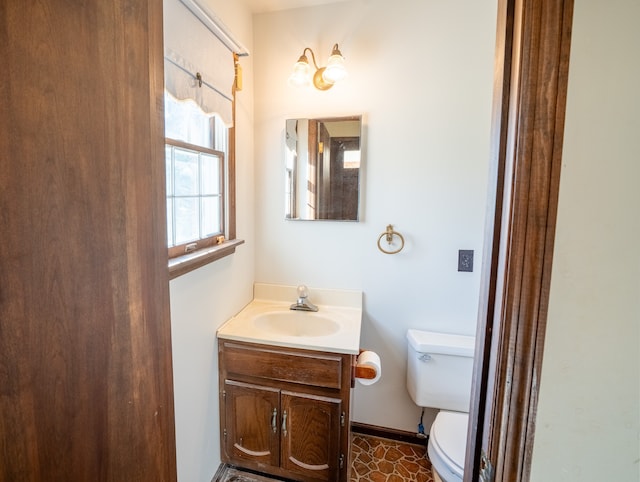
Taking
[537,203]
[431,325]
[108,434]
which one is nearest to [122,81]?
[108,434]

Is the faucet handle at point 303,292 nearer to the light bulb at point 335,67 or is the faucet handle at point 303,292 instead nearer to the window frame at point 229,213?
the window frame at point 229,213

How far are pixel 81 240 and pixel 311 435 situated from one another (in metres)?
1.48

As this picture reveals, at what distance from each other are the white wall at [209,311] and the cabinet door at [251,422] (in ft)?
0.25

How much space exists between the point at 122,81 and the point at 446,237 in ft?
5.49

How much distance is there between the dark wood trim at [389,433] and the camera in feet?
6.38

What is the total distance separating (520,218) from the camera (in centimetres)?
55

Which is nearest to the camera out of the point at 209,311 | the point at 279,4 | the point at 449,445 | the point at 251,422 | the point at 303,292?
the point at 449,445

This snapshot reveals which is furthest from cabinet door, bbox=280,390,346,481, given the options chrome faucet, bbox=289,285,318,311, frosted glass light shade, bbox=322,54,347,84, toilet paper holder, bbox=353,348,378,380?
frosted glass light shade, bbox=322,54,347,84

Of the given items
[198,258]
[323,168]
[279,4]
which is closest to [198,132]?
[198,258]

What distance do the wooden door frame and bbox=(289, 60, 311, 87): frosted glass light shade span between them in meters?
1.29

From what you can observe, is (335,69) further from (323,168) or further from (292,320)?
(292,320)

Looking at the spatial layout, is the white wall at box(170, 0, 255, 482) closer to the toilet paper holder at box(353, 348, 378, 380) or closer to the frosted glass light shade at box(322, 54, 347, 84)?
the frosted glass light shade at box(322, 54, 347, 84)

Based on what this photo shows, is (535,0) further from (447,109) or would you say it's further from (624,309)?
(447,109)

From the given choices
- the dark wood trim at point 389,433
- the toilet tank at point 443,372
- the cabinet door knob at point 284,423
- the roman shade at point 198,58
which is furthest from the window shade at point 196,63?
the dark wood trim at point 389,433
